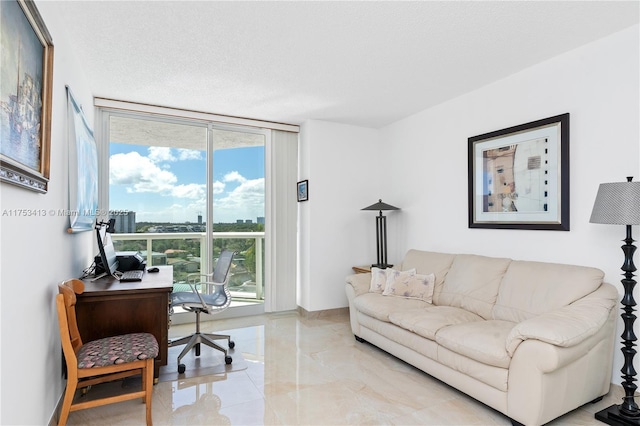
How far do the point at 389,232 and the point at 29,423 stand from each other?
4064 mm

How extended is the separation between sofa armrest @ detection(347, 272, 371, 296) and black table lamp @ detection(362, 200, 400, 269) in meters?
0.58

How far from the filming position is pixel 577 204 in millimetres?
2816

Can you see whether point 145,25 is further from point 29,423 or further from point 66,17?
point 29,423

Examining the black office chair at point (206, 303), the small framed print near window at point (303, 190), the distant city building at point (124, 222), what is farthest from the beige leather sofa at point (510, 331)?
the distant city building at point (124, 222)

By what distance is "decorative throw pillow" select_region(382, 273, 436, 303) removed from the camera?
3541 mm

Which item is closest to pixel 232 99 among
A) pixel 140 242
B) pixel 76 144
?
pixel 76 144

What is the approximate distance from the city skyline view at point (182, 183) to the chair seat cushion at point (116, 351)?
7.44ft

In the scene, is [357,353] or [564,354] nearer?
[564,354]

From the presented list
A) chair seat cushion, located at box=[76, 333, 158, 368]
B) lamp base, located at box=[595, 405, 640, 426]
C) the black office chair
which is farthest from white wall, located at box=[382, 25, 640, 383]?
chair seat cushion, located at box=[76, 333, 158, 368]

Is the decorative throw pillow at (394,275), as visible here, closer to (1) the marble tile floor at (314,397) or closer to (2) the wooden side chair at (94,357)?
(1) the marble tile floor at (314,397)

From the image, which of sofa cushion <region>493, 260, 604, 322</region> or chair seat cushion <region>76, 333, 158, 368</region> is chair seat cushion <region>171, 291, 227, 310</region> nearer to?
chair seat cushion <region>76, 333, 158, 368</region>

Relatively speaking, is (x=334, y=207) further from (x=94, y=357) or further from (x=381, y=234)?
(x=94, y=357)

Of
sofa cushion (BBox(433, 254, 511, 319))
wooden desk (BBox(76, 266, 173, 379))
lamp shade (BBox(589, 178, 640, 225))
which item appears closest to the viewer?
lamp shade (BBox(589, 178, 640, 225))

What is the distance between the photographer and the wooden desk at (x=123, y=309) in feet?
8.15
